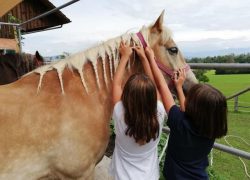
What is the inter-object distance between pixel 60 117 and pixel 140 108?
1.69 ft

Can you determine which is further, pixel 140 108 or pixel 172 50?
pixel 172 50

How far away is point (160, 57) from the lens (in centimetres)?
238

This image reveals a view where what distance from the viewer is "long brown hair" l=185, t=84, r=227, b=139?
5.84ft

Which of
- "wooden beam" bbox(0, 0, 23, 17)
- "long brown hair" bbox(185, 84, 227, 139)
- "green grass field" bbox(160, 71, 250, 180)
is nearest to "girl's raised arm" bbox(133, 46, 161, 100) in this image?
"long brown hair" bbox(185, 84, 227, 139)

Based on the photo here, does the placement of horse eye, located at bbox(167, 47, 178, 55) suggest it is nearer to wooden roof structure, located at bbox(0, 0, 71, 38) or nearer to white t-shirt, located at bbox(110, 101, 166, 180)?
white t-shirt, located at bbox(110, 101, 166, 180)

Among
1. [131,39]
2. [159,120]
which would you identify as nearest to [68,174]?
[159,120]

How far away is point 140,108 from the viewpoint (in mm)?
1846

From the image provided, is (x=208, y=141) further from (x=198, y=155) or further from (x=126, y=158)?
(x=126, y=158)

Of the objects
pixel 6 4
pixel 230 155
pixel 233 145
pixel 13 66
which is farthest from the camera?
pixel 233 145

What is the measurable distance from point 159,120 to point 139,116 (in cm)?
16

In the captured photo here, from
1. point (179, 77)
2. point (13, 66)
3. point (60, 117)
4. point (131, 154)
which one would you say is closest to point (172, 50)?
point (179, 77)

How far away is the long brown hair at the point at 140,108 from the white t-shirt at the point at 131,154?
0.06 m

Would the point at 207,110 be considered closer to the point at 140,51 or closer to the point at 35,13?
the point at 140,51

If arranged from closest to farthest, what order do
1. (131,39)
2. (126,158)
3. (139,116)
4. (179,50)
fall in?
(139,116) < (126,158) < (131,39) < (179,50)
